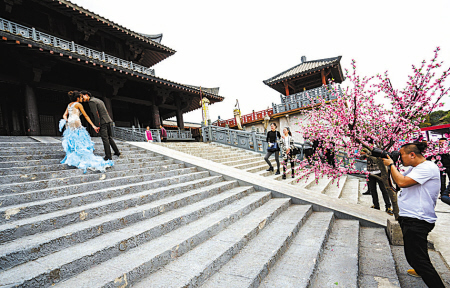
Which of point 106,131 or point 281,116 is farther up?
point 281,116

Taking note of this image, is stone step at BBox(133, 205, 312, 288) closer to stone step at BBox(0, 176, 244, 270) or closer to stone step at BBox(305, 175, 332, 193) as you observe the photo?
stone step at BBox(0, 176, 244, 270)

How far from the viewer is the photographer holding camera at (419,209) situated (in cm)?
203

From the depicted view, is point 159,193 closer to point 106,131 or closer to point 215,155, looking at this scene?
point 106,131

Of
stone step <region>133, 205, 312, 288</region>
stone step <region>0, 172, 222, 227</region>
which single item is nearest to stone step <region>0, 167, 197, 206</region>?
stone step <region>0, 172, 222, 227</region>

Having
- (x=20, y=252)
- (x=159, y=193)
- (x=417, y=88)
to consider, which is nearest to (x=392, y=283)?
(x=417, y=88)

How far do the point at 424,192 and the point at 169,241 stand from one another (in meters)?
2.77

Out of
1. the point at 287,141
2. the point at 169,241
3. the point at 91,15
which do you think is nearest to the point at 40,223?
the point at 169,241

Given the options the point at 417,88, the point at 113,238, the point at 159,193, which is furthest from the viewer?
the point at 159,193

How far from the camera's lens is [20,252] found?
1903 millimetres

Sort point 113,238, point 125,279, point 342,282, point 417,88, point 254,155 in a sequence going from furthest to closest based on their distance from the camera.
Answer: point 254,155, point 417,88, point 113,238, point 342,282, point 125,279

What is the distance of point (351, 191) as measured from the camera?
6371mm

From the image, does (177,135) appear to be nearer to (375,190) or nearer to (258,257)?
(375,190)

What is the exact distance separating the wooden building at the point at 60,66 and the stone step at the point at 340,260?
9.85 meters

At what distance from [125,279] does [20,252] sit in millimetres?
1034
